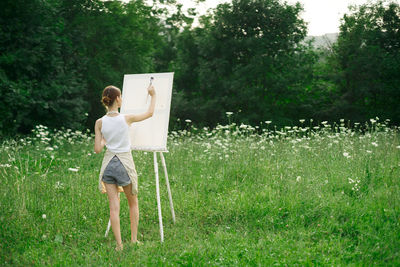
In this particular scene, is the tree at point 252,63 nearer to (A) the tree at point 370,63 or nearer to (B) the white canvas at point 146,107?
(A) the tree at point 370,63

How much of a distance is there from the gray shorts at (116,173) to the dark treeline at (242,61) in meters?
10.4

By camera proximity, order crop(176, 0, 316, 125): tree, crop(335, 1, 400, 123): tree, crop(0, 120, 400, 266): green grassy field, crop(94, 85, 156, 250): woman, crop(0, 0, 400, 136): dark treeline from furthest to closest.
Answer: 1. crop(176, 0, 316, 125): tree
2. crop(335, 1, 400, 123): tree
3. crop(0, 0, 400, 136): dark treeline
4. crop(94, 85, 156, 250): woman
5. crop(0, 120, 400, 266): green grassy field

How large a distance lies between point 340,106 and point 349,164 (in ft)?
40.1

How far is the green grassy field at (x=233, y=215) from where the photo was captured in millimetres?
4059

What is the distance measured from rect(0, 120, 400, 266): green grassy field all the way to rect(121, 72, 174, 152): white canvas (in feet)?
3.88

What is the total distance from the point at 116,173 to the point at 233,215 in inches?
74.0

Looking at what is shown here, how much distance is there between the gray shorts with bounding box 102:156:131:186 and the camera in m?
4.16

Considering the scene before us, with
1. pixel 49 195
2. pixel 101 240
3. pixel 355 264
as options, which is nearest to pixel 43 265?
pixel 101 240

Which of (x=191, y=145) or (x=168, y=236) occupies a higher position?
(x=191, y=145)

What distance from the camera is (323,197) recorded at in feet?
17.7

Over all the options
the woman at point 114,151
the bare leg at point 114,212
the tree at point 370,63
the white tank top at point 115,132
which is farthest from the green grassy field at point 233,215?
the tree at point 370,63

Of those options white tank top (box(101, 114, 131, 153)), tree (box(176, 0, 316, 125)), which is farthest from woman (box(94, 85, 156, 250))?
tree (box(176, 0, 316, 125))

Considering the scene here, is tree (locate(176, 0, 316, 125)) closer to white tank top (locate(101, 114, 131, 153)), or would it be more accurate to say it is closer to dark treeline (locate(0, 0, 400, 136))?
dark treeline (locate(0, 0, 400, 136))

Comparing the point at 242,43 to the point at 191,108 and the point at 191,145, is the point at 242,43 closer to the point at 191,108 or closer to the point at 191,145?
the point at 191,108
